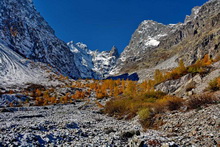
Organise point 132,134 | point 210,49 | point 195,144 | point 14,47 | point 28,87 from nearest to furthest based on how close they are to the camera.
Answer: point 195,144, point 132,134, point 28,87, point 210,49, point 14,47

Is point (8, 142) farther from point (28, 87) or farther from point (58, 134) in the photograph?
point (28, 87)

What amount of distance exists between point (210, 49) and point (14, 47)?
171 m

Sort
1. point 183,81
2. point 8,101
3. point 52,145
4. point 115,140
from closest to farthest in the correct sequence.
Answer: point 52,145 < point 115,140 < point 183,81 < point 8,101

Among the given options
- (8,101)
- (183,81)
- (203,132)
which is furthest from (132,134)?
(8,101)

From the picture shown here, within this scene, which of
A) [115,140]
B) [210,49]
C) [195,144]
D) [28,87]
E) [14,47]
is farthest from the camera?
[14,47]

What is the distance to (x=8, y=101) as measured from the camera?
54156mm

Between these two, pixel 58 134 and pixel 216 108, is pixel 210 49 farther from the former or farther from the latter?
pixel 58 134

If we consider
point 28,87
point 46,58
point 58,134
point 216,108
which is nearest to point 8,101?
point 28,87

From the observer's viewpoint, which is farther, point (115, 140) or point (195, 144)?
point (115, 140)

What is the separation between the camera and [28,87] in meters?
85.8

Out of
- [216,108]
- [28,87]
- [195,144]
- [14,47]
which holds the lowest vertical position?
[195,144]

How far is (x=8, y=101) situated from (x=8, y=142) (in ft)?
169

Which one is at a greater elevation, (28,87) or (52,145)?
(28,87)

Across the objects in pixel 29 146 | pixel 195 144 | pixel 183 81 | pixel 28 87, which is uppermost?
pixel 28 87
